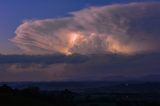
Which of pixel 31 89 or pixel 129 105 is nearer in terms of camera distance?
pixel 31 89

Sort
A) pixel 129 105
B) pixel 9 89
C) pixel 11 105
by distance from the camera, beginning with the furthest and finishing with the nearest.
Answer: pixel 129 105, pixel 9 89, pixel 11 105

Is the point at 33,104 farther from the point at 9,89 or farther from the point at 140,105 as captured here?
the point at 140,105

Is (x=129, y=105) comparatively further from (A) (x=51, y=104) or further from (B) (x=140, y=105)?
(A) (x=51, y=104)

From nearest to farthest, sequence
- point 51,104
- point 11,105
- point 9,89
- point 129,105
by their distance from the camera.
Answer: point 11,105, point 51,104, point 9,89, point 129,105

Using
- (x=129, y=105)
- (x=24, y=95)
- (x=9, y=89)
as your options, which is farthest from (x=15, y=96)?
(x=129, y=105)

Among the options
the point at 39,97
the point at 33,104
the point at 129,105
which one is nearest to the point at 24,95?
the point at 39,97

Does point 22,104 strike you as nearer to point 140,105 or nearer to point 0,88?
point 0,88

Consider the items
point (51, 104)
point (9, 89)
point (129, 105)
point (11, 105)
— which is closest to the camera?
point (11, 105)

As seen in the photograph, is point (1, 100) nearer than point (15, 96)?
Yes
